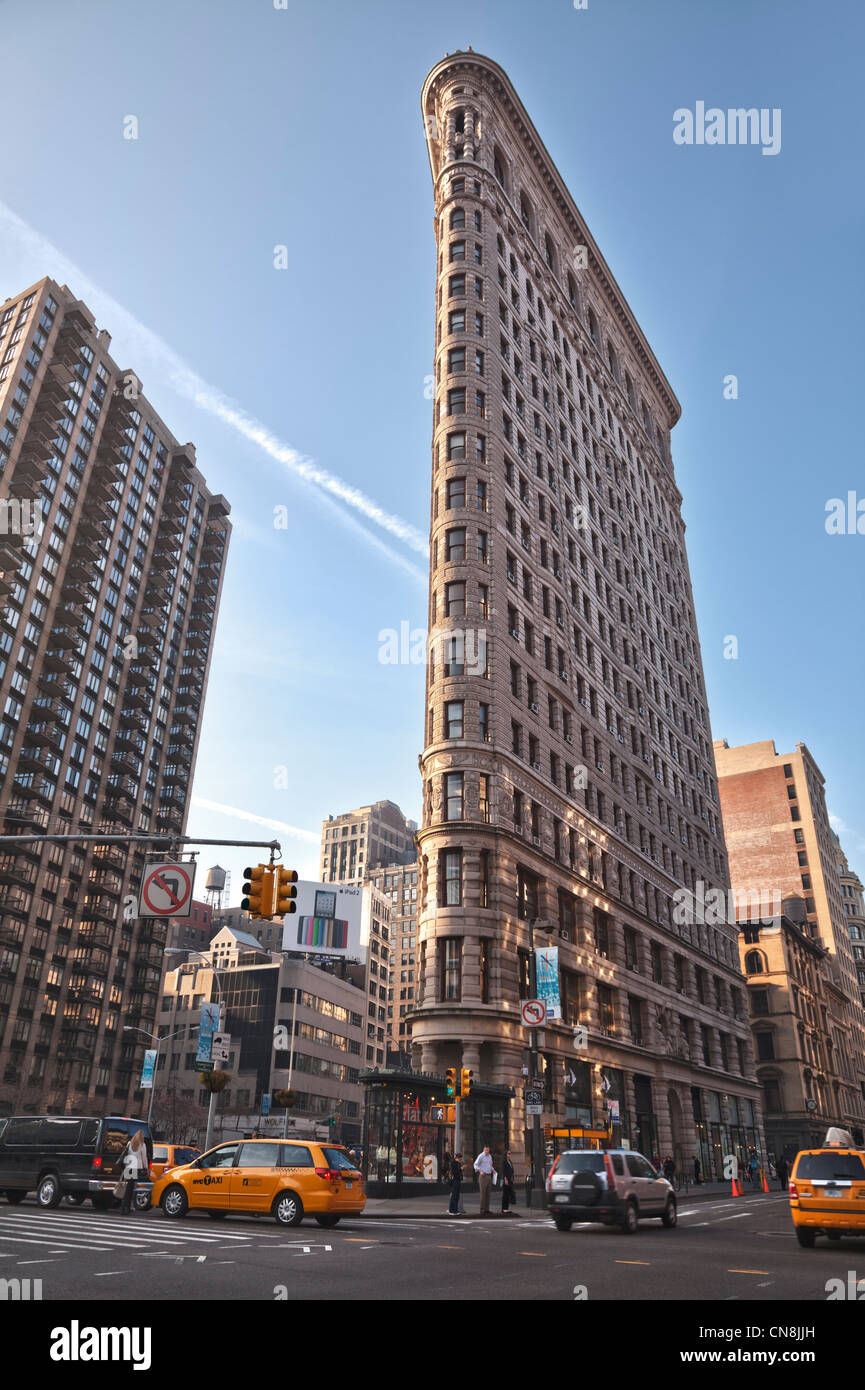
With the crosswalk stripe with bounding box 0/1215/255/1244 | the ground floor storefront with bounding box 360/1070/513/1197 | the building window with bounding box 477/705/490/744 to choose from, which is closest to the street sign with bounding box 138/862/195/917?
the crosswalk stripe with bounding box 0/1215/255/1244

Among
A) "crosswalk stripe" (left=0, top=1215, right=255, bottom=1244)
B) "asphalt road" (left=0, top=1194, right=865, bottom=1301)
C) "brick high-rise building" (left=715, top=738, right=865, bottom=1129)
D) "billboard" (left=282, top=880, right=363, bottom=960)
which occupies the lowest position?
"asphalt road" (left=0, top=1194, right=865, bottom=1301)

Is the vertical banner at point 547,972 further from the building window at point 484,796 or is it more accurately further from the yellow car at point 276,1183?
the yellow car at point 276,1183

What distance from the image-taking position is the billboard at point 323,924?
98812mm

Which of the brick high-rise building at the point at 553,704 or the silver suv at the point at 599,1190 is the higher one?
the brick high-rise building at the point at 553,704

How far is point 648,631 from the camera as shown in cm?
7775

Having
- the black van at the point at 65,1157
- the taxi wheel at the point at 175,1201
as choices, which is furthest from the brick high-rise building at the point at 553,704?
the taxi wheel at the point at 175,1201

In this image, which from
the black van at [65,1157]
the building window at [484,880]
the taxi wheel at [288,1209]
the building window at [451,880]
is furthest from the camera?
the building window at [484,880]

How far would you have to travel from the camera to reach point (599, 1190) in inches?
808

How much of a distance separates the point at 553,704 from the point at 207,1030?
80.6 ft

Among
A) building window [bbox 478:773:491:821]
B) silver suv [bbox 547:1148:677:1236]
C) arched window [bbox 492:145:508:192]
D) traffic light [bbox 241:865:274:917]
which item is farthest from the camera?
arched window [bbox 492:145:508:192]

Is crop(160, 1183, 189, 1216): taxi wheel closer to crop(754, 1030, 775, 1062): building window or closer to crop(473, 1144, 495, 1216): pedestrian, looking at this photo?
crop(473, 1144, 495, 1216): pedestrian

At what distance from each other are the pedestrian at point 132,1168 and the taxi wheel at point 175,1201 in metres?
1.37

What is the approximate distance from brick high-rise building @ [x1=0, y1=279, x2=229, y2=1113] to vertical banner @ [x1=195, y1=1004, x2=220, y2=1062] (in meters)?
39.4

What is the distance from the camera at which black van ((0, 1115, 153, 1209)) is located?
23.7 meters
